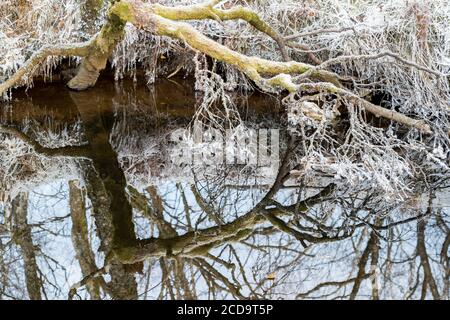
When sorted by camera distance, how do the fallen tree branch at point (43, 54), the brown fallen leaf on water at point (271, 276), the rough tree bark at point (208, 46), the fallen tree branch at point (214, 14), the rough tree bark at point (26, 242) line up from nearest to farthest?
the rough tree bark at point (26, 242), the brown fallen leaf on water at point (271, 276), the rough tree bark at point (208, 46), the fallen tree branch at point (214, 14), the fallen tree branch at point (43, 54)

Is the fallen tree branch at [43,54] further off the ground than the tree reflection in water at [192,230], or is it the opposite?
the fallen tree branch at [43,54]

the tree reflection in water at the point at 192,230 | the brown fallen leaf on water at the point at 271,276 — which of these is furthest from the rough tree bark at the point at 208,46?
the brown fallen leaf on water at the point at 271,276

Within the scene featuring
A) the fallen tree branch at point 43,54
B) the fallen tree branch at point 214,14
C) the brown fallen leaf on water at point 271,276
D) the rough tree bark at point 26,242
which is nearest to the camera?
the rough tree bark at point 26,242

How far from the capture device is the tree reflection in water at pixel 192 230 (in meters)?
3.80

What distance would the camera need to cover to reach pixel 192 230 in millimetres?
4461

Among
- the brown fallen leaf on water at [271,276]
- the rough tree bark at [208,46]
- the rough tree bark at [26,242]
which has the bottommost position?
the brown fallen leaf on water at [271,276]

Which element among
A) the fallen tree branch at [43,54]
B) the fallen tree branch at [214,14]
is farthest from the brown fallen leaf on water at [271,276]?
the fallen tree branch at [43,54]

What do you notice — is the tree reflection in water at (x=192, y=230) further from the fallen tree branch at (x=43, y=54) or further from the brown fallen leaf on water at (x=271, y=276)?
the fallen tree branch at (x=43, y=54)

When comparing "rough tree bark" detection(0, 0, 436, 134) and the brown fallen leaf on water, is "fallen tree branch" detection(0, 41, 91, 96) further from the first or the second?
the brown fallen leaf on water

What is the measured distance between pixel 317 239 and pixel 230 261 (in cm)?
75

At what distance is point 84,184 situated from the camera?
16.9 ft

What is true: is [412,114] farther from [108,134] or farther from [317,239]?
[108,134]

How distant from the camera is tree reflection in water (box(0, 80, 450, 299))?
12.5 feet

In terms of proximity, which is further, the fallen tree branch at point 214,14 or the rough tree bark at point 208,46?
the fallen tree branch at point 214,14
